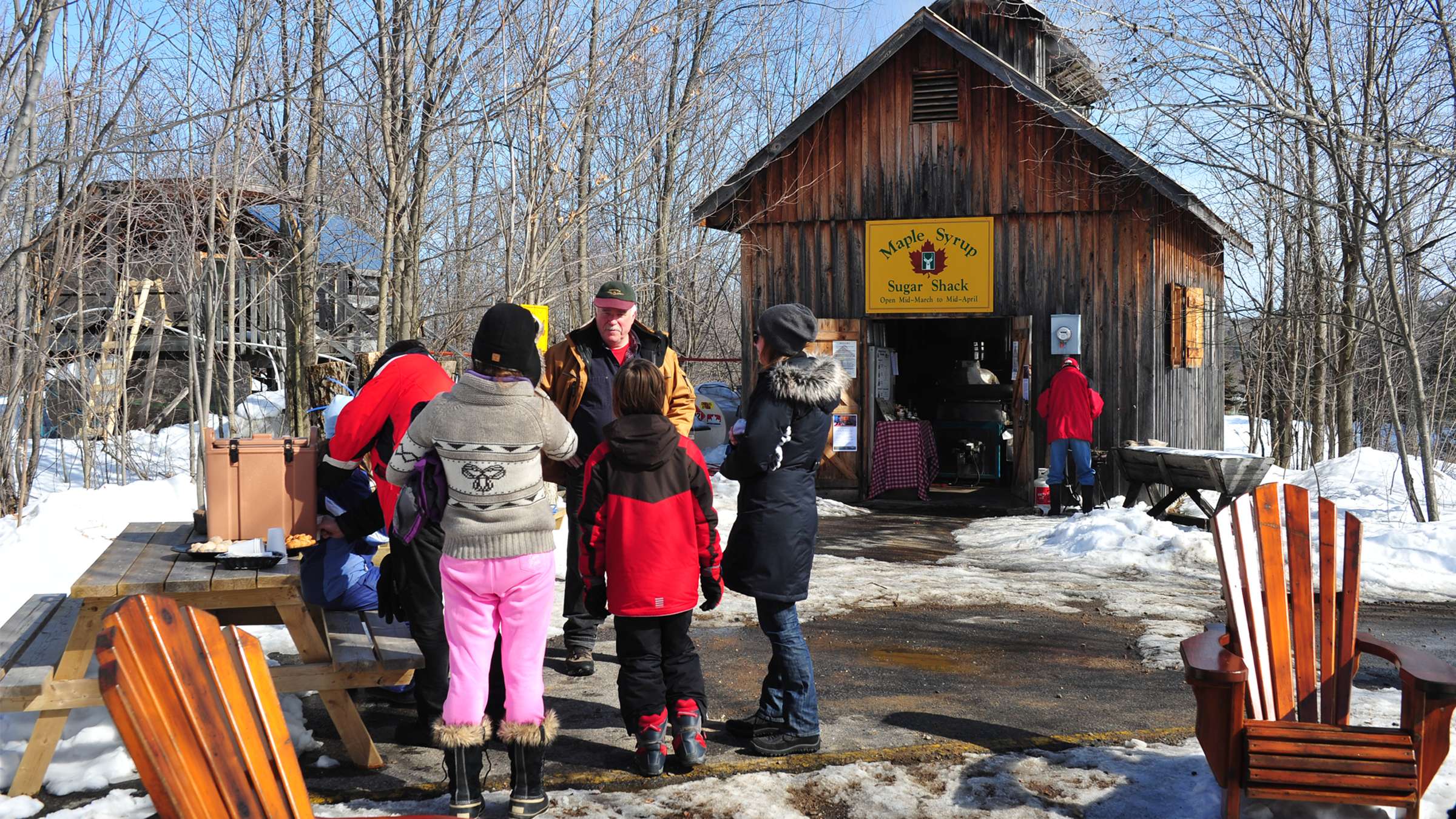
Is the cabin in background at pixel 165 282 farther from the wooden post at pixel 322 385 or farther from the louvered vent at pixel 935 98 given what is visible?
the louvered vent at pixel 935 98

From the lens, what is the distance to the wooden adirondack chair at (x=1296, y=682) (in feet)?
11.2

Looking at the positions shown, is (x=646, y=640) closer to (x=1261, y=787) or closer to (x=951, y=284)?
(x=1261, y=787)

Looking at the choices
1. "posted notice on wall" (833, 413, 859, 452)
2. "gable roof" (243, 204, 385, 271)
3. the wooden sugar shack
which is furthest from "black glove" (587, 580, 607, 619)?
"posted notice on wall" (833, 413, 859, 452)

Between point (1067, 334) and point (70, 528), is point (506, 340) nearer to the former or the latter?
point (70, 528)

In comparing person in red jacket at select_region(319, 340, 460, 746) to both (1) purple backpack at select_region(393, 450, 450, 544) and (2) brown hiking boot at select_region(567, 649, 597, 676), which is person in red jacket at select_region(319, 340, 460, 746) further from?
(2) brown hiking boot at select_region(567, 649, 597, 676)

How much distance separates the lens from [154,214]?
1270cm

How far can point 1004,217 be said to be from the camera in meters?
13.4

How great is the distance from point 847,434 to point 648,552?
9930 mm

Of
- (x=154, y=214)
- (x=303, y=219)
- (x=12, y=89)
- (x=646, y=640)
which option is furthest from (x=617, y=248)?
(x=646, y=640)

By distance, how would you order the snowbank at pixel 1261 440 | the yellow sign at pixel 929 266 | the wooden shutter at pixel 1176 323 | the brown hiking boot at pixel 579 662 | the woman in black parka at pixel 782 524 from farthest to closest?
the snowbank at pixel 1261 440, the yellow sign at pixel 929 266, the wooden shutter at pixel 1176 323, the brown hiking boot at pixel 579 662, the woman in black parka at pixel 782 524

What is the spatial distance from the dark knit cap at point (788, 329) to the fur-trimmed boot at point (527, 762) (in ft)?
5.64

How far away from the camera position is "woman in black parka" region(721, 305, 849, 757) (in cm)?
447

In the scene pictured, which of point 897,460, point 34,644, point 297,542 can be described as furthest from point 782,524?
point 897,460

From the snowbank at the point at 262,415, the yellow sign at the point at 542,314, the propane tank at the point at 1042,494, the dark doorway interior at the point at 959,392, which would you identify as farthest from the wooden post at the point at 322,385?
the snowbank at the point at 262,415
